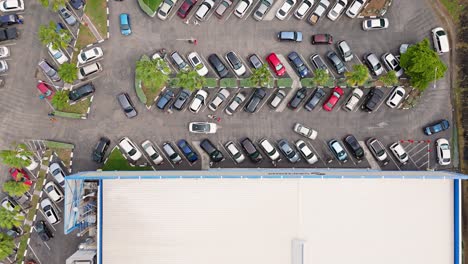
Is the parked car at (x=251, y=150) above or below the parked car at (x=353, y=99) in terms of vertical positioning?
below

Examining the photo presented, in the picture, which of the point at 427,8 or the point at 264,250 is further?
the point at 427,8

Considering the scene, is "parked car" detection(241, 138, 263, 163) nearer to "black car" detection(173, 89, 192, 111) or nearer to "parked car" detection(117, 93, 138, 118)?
"black car" detection(173, 89, 192, 111)

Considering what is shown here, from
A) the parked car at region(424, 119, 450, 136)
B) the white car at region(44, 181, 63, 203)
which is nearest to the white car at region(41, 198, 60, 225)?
the white car at region(44, 181, 63, 203)

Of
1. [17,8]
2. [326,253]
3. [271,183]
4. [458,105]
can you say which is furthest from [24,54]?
[458,105]

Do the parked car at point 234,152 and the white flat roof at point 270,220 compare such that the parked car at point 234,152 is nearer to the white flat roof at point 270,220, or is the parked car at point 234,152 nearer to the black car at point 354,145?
the white flat roof at point 270,220

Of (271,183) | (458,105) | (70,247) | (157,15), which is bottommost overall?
(70,247)

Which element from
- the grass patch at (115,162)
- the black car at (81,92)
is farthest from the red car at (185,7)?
the grass patch at (115,162)

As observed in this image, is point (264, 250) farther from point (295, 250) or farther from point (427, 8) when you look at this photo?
point (427, 8)
